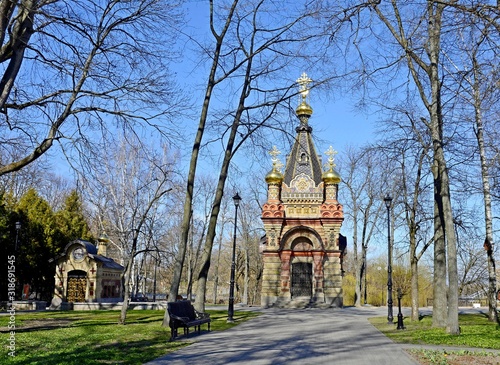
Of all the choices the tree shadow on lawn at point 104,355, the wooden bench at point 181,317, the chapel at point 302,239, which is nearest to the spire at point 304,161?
the chapel at point 302,239

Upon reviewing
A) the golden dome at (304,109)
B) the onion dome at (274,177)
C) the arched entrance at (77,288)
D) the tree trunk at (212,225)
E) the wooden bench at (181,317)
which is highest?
the golden dome at (304,109)

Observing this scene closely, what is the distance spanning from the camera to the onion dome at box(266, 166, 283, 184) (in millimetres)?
35438

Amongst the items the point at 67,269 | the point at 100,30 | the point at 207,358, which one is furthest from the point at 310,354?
the point at 67,269

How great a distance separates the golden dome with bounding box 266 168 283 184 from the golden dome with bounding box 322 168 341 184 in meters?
3.20

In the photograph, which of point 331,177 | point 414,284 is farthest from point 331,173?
point 414,284

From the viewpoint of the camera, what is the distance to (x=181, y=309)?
1435cm

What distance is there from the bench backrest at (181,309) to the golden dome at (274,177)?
2097 centimetres

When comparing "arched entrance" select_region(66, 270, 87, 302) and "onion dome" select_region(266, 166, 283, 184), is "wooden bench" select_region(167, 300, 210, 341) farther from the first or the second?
"onion dome" select_region(266, 166, 283, 184)

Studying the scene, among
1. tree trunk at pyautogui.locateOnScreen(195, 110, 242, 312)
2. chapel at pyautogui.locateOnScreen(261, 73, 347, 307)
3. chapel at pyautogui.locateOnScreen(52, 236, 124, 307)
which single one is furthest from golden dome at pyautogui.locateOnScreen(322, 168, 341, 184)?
tree trunk at pyautogui.locateOnScreen(195, 110, 242, 312)

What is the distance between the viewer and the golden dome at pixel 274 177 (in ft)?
116

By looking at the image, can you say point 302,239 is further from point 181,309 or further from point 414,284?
point 181,309

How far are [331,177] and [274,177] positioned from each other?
162 inches

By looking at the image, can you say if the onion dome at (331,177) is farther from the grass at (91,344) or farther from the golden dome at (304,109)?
the grass at (91,344)

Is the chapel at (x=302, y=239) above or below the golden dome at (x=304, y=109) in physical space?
below
